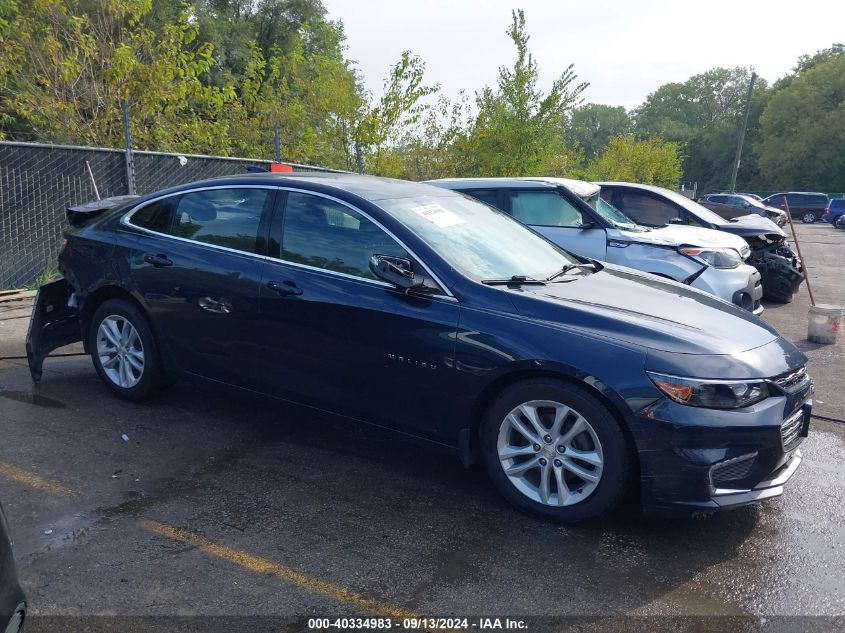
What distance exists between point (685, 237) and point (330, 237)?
18.6ft

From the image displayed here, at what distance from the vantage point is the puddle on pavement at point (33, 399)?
203 inches

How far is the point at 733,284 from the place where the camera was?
309 inches

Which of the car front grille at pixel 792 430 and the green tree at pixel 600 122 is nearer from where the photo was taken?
the car front grille at pixel 792 430

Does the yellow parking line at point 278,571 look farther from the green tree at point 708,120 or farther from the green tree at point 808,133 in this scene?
the green tree at point 708,120

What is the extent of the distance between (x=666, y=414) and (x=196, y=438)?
2898mm

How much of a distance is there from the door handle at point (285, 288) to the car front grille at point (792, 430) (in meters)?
2.67

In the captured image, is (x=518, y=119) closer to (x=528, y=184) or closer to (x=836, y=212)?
(x=528, y=184)

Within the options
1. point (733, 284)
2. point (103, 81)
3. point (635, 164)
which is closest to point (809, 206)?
point (635, 164)

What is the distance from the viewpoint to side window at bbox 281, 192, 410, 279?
416 centimetres

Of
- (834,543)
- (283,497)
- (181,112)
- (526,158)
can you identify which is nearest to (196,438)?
(283,497)

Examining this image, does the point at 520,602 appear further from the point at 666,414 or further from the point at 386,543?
the point at 666,414

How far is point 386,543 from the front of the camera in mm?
3426

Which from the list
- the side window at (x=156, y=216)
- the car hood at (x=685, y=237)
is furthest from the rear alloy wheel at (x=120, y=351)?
the car hood at (x=685, y=237)

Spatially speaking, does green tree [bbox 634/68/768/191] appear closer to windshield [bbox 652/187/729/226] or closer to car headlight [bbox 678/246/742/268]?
windshield [bbox 652/187/729/226]
